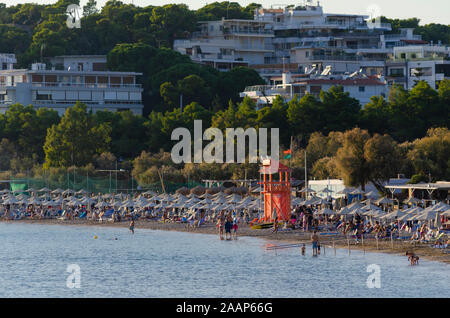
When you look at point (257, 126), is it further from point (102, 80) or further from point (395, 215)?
point (395, 215)

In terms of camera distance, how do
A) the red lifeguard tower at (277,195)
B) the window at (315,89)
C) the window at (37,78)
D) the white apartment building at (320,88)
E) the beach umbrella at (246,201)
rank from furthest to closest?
the window at (37,78)
the window at (315,89)
the white apartment building at (320,88)
the beach umbrella at (246,201)
the red lifeguard tower at (277,195)

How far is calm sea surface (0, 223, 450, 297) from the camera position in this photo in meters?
40.2

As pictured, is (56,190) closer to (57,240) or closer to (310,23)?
(57,240)

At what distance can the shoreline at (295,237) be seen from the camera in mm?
46500

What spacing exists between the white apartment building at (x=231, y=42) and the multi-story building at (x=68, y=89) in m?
19.7

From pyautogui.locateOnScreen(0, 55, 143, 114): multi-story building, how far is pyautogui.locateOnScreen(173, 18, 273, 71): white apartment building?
1968 centimetres

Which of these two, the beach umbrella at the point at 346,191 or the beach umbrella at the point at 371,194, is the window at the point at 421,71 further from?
the beach umbrella at the point at 371,194

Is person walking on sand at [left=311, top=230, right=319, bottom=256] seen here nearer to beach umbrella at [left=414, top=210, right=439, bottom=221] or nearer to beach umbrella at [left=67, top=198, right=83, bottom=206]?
beach umbrella at [left=414, top=210, right=439, bottom=221]

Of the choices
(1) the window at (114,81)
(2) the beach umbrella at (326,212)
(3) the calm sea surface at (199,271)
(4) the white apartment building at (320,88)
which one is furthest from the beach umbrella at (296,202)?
(1) the window at (114,81)

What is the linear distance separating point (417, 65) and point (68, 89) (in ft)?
140

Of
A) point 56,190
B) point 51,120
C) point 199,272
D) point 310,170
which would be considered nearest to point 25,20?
point 51,120

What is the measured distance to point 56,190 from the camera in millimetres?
81750

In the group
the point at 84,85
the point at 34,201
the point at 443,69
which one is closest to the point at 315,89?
the point at 443,69
